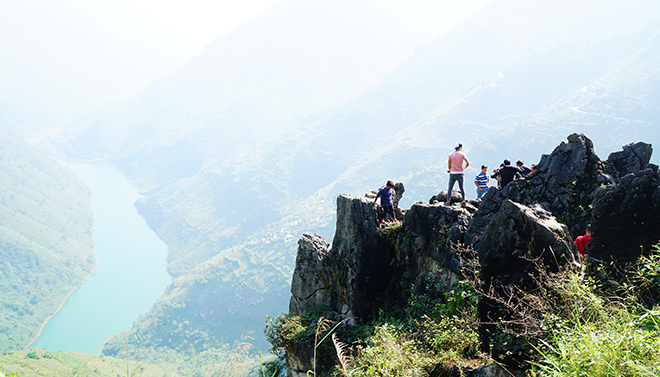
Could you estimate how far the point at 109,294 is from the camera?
146250mm

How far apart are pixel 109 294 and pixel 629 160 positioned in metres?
166

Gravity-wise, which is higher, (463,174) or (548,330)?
(463,174)

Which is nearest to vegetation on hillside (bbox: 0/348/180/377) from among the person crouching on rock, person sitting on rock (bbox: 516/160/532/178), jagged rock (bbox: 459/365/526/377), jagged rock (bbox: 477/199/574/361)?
the person crouching on rock

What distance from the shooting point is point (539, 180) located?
1290 centimetres

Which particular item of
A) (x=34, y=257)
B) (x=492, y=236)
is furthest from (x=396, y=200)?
(x=34, y=257)

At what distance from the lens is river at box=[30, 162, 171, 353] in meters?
123

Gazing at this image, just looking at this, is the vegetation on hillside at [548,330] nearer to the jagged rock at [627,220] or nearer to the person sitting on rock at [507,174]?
the jagged rock at [627,220]

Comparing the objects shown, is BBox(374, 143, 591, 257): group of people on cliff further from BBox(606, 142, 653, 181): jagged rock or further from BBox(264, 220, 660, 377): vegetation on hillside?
BBox(264, 220, 660, 377): vegetation on hillside

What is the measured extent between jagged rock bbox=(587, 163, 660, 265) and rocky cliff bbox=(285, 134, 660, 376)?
0.02 m

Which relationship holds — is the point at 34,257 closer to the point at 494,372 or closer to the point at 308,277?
the point at 308,277

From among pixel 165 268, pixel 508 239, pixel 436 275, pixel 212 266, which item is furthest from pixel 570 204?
pixel 165 268

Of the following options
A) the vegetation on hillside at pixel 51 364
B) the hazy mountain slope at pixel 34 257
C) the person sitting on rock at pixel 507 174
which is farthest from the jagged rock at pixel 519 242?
the hazy mountain slope at pixel 34 257

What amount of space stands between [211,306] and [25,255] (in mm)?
78395

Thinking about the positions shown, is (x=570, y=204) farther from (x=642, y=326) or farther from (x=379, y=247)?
(x=642, y=326)
